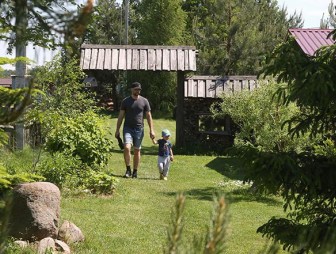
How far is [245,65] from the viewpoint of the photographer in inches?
1320

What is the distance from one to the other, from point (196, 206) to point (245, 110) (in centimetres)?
343

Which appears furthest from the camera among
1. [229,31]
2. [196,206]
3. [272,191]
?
[229,31]

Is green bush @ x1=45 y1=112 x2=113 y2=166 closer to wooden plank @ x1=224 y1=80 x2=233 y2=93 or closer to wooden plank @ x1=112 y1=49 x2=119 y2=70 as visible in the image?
wooden plank @ x1=112 y1=49 x2=119 y2=70

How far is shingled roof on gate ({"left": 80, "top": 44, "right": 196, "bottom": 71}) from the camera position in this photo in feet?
61.9

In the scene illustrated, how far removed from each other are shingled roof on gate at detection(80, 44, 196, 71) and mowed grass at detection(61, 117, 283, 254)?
15.8 ft

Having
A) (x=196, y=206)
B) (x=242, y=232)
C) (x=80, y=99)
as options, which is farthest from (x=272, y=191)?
(x=80, y=99)

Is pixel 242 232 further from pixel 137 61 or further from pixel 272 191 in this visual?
pixel 137 61

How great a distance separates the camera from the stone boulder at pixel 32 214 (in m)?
6.41

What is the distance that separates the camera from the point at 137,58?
1920 centimetres

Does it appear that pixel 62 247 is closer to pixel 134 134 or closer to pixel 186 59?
pixel 134 134

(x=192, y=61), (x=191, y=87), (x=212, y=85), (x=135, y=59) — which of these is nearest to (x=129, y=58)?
(x=135, y=59)

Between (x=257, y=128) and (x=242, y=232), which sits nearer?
(x=242, y=232)

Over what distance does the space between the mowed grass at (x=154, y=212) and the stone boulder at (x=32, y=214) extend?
47cm

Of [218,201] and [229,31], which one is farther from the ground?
[229,31]
